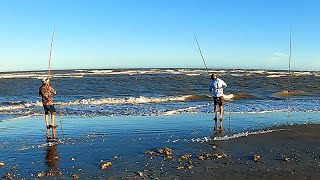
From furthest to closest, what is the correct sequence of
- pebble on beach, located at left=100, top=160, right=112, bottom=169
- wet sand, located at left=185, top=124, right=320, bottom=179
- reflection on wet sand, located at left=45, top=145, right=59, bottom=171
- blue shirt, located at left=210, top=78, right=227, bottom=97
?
blue shirt, located at left=210, top=78, right=227, bottom=97
reflection on wet sand, located at left=45, top=145, right=59, bottom=171
pebble on beach, located at left=100, top=160, right=112, bottom=169
wet sand, located at left=185, top=124, right=320, bottom=179

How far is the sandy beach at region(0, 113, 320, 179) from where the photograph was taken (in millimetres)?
7473

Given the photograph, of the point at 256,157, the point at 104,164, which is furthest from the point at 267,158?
the point at 104,164

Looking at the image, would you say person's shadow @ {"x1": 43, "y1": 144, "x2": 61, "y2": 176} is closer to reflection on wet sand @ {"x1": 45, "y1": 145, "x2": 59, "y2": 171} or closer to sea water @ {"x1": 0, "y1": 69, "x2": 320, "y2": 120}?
reflection on wet sand @ {"x1": 45, "y1": 145, "x2": 59, "y2": 171}

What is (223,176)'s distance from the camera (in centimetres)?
722

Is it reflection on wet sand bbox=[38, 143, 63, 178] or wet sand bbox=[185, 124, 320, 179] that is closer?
wet sand bbox=[185, 124, 320, 179]

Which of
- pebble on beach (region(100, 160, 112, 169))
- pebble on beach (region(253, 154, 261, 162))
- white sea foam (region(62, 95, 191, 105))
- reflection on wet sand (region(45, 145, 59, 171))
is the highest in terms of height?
pebble on beach (region(100, 160, 112, 169))

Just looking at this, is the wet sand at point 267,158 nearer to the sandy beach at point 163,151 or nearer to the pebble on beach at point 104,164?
the sandy beach at point 163,151

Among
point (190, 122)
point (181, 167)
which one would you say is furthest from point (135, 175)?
point (190, 122)

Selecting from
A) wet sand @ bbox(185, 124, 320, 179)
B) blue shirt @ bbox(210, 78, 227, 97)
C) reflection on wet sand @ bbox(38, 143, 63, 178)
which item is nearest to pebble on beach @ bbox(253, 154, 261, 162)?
wet sand @ bbox(185, 124, 320, 179)

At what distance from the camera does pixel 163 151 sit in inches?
357

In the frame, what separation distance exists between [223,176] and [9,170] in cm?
413

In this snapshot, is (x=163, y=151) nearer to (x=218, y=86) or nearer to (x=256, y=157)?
(x=256, y=157)

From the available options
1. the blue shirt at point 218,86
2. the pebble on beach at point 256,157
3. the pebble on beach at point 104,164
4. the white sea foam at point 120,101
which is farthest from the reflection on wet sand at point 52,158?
the white sea foam at point 120,101

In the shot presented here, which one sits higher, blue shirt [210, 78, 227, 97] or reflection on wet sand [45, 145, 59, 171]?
blue shirt [210, 78, 227, 97]
